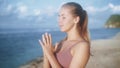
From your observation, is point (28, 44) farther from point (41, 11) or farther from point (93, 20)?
point (93, 20)

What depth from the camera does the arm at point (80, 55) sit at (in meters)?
1.84

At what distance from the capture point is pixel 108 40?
2221mm

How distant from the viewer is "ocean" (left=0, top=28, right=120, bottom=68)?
2090mm

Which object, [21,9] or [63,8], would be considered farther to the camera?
[21,9]

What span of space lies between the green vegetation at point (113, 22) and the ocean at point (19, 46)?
18cm

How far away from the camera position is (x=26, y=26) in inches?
84.2

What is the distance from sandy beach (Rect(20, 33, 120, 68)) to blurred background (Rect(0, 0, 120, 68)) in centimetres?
5

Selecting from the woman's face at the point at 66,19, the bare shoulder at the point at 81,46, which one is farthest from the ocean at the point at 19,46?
the bare shoulder at the point at 81,46

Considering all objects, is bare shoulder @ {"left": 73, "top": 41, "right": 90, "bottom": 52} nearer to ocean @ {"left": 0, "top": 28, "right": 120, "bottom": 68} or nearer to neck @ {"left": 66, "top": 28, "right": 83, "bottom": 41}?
neck @ {"left": 66, "top": 28, "right": 83, "bottom": 41}

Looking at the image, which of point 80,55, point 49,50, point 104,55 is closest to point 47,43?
point 49,50

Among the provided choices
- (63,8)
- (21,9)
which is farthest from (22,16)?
(63,8)

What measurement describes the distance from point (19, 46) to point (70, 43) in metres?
0.44

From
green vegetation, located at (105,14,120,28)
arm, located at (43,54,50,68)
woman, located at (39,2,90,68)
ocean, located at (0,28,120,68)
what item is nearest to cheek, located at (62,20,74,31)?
woman, located at (39,2,90,68)

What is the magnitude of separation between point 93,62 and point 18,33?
2.08ft
